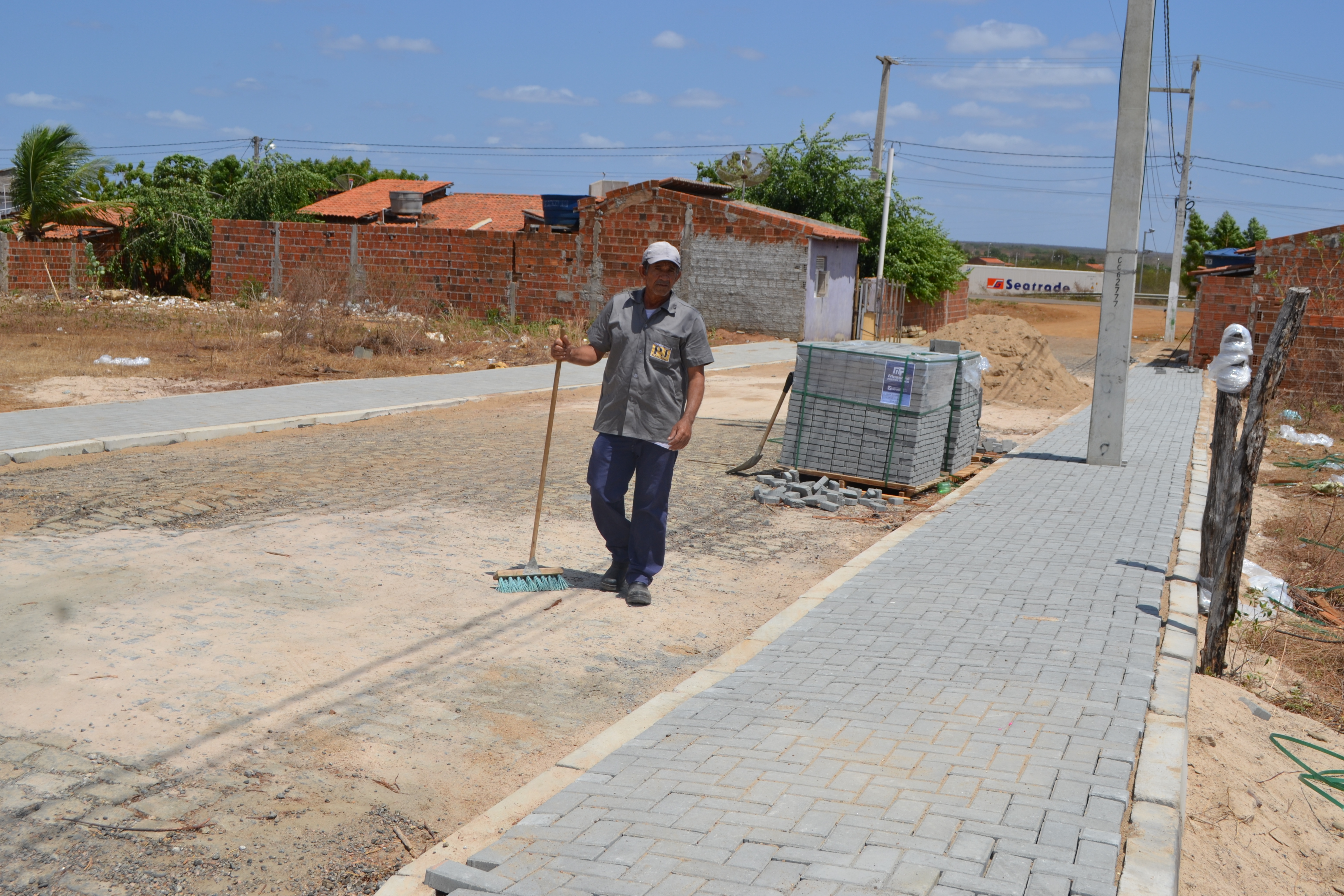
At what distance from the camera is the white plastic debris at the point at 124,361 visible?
17.4m

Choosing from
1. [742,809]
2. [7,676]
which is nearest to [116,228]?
[7,676]

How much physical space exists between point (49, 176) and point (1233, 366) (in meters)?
34.2

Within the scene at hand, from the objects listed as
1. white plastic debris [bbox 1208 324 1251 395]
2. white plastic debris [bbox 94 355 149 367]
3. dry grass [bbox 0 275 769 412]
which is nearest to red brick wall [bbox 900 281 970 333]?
dry grass [bbox 0 275 769 412]

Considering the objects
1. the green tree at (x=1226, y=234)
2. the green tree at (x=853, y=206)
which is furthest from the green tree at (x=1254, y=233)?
the green tree at (x=853, y=206)

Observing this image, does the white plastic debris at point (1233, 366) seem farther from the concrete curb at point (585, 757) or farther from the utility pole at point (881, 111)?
the utility pole at point (881, 111)

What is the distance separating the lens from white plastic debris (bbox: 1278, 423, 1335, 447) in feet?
48.8

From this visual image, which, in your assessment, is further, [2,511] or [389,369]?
[389,369]

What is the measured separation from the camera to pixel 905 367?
372 inches

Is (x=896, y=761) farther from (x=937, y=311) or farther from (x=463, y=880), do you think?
(x=937, y=311)

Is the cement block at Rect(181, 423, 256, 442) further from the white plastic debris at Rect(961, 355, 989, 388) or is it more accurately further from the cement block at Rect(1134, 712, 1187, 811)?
the cement block at Rect(1134, 712, 1187, 811)

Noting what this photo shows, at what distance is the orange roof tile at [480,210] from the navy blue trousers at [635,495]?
108ft

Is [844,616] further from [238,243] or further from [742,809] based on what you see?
[238,243]

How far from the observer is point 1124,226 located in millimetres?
10672

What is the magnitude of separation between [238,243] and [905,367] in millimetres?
27172
